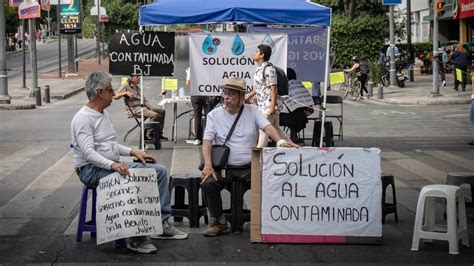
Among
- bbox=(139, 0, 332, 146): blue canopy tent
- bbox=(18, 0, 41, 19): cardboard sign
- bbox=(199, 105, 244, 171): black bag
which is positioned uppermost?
bbox=(18, 0, 41, 19): cardboard sign

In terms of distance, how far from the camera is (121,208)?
773 centimetres

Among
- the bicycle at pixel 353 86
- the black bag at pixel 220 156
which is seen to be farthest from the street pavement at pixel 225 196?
the bicycle at pixel 353 86

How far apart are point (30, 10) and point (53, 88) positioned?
23.4 feet

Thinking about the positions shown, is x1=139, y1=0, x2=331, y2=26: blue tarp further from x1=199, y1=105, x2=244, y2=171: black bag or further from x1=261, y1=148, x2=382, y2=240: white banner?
x1=261, y1=148, x2=382, y2=240: white banner

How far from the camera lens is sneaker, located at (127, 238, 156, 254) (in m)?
7.83

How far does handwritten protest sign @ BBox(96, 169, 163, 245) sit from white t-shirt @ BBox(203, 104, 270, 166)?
43.9 inches

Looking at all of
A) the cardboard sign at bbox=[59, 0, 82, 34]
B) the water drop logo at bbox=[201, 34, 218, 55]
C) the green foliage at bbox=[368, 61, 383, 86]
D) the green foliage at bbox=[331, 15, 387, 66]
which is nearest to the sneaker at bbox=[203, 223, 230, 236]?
the water drop logo at bbox=[201, 34, 218, 55]

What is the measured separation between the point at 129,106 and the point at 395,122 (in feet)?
27.1

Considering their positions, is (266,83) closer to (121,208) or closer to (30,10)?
(121,208)

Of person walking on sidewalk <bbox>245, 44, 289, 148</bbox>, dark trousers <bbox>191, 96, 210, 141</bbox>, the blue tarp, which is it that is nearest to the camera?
person walking on sidewalk <bbox>245, 44, 289, 148</bbox>

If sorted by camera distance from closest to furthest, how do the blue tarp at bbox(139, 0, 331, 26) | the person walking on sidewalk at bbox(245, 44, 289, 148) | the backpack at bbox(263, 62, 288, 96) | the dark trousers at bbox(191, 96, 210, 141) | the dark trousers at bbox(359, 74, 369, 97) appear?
the person walking on sidewalk at bbox(245, 44, 289, 148) → the backpack at bbox(263, 62, 288, 96) → the blue tarp at bbox(139, 0, 331, 26) → the dark trousers at bbox(191, 96, 210, 141) → the dark trousers at bbox(359, 74, 369, 97)

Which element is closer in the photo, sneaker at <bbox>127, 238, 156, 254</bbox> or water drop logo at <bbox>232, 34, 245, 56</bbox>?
sneaker at <bbox>127, 238, 156, 254</bbox>

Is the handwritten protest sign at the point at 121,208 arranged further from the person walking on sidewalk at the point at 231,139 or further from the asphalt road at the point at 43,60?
the asphalt road at the point at 43,60

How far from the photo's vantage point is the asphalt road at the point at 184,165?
7738mm
